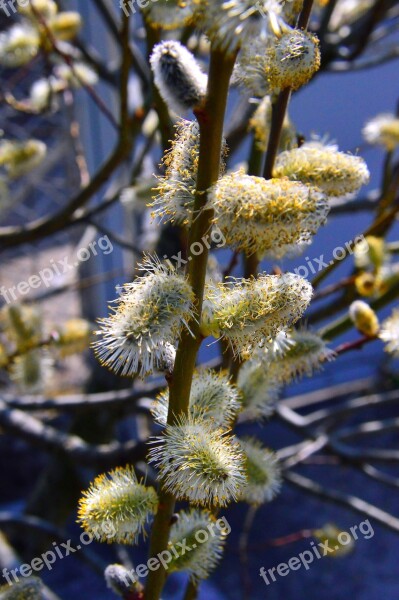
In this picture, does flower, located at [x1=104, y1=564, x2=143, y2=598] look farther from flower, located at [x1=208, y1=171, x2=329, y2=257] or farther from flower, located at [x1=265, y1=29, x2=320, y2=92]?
flower, located at [x1=265, y1=29, x2=320, y2=92]

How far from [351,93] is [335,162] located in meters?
3.14

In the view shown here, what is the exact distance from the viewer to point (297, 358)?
664 mm

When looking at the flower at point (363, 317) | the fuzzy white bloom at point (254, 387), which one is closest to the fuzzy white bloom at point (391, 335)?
the flower at point (363, 317)

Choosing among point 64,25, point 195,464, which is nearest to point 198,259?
point 195,464

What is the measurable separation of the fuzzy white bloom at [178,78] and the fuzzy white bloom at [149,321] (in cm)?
13

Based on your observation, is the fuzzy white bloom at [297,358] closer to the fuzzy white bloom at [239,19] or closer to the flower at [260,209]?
the flower at [260,209]

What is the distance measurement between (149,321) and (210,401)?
0.13 metres

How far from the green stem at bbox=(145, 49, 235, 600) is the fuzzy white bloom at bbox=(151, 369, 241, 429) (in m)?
0.05

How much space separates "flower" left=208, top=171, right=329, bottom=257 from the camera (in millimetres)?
432

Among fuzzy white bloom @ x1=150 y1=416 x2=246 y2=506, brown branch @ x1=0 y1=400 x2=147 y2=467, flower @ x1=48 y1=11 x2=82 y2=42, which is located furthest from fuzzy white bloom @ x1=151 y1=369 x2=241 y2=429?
flower @ x1=48 y1=11 x2=82 y2=42

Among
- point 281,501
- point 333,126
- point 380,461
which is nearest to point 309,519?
point 281,501

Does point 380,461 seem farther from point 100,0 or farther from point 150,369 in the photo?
point 100,0

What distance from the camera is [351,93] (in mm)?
3428

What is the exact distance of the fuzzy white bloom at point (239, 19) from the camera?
37 centimetres
